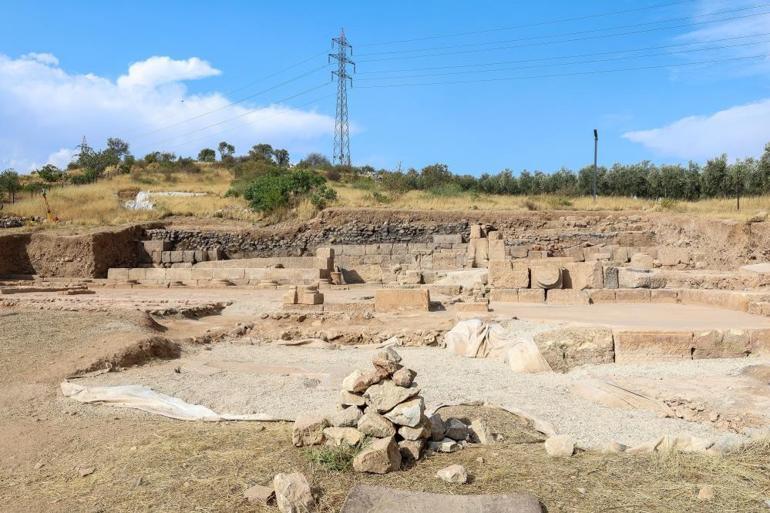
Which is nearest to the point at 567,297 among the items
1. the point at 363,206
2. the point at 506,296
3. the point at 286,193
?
the point at 506,296

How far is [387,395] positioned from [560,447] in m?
1.26

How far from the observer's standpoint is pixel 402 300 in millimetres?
12797

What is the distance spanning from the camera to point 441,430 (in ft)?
14.8

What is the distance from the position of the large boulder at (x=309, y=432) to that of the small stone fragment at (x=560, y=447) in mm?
1592

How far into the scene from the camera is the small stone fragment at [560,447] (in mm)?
4164

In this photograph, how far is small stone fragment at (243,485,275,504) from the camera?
3564 millimetres

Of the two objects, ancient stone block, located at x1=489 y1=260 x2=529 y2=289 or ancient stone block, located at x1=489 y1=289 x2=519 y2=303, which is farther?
ancient stone block, located at x1=489 y1=260 x2=529 y2=289

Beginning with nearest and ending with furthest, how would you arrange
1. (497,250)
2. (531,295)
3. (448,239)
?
1. (531,295)
2. (497,250)
3. (448,239)

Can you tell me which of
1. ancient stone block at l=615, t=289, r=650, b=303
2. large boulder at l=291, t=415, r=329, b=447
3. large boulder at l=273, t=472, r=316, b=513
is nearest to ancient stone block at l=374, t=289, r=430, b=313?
ancient stone block at l=615, t=289, r=650, b=303

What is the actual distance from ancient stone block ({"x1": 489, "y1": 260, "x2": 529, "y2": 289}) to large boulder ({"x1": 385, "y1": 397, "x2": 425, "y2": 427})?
1036 centimetres

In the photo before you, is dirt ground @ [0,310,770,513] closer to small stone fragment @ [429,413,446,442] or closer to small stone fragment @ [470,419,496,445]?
small stone fragment @ [470,419,496,445]

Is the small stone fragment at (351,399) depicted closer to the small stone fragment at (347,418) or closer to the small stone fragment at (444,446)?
the small stone fragment at (347,418)

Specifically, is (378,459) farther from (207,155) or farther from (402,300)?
(207,155)

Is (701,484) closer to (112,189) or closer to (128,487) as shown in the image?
(128,487)
